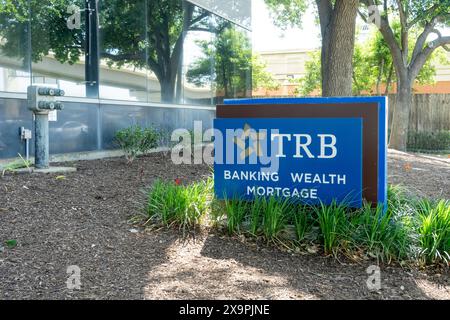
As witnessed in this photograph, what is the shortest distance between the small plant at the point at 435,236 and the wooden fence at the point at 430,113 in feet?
50.7

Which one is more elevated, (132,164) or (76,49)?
(76,49)

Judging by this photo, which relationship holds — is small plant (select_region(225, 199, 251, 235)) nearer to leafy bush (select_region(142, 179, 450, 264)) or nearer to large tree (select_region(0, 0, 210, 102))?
leafy bush (select_region(142, 179, 450, 264))

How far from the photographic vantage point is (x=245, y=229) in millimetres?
5227

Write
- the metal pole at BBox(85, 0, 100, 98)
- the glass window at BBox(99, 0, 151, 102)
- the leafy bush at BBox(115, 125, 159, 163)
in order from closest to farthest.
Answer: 1. the leafy bush at BBox(115, 125, 159, 163)
2. the metal pole at BBox(85, 0, 100, 98)
3. the glass window at BBox(99, 0, 151, 102)

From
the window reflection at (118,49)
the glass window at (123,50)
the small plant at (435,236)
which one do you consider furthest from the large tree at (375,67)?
the small plant at (435,236)

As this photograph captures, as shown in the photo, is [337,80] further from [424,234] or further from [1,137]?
[1,137]

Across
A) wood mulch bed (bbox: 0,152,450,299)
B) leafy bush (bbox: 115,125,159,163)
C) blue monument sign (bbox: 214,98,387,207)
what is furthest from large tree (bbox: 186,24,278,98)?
wood mulch bed (bbox: 0,152,450,299)

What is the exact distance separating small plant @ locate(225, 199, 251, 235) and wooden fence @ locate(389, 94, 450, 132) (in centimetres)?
1577

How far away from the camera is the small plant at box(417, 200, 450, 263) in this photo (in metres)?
4.66

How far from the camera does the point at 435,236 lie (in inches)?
185

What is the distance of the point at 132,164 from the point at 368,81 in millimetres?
15783

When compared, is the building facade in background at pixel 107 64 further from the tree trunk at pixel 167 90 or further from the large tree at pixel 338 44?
the large tree at pixel 338 44

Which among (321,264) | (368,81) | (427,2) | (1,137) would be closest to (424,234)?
(321,264)

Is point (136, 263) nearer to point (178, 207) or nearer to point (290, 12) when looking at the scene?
point (178, 207)
